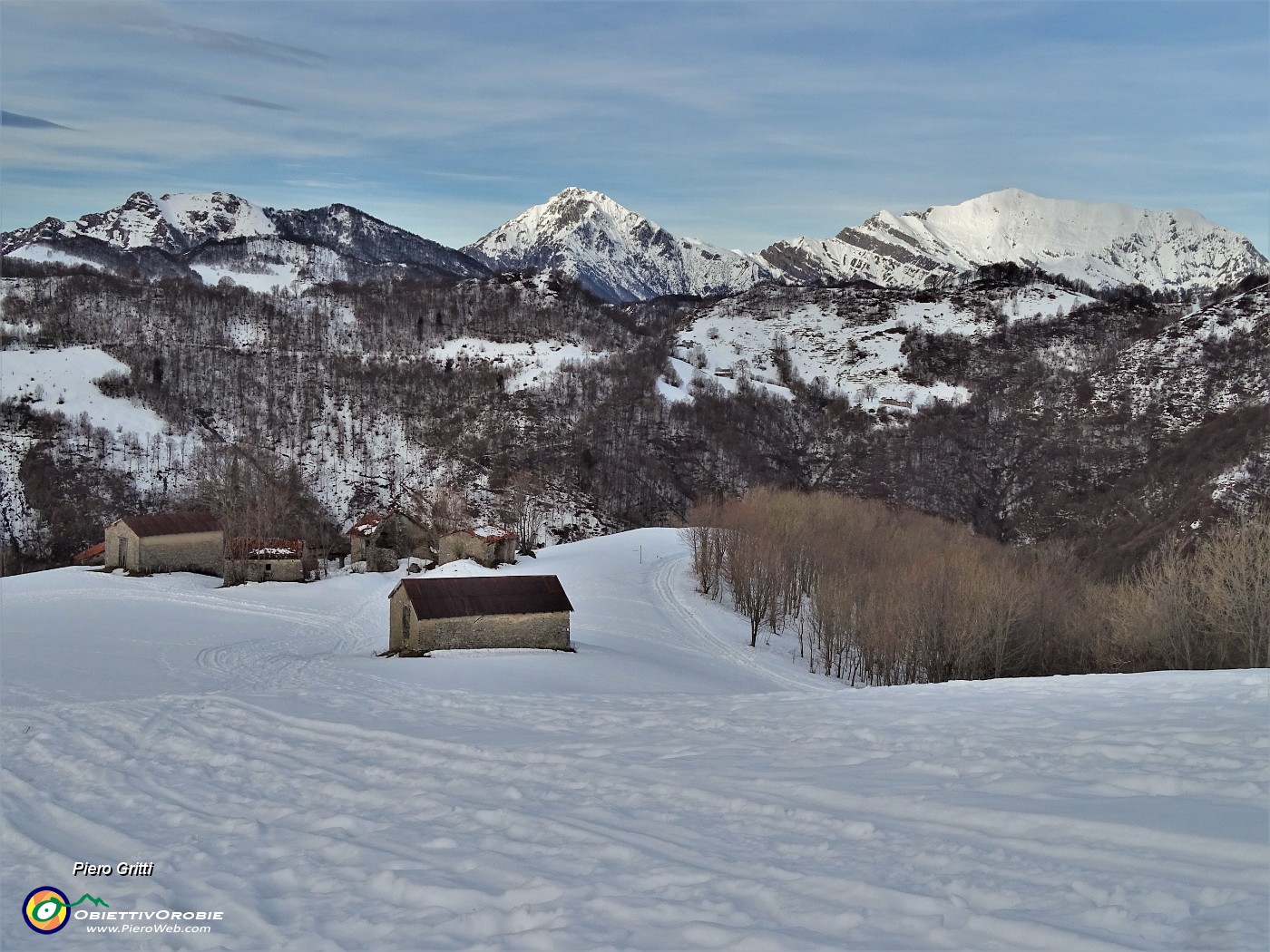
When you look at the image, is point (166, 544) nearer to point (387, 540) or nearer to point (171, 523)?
point (171, 523)

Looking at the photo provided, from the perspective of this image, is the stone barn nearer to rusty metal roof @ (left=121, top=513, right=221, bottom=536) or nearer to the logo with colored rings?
the logo with colored rings

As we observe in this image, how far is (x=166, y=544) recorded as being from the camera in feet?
185

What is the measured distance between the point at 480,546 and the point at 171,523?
18157 millimetres

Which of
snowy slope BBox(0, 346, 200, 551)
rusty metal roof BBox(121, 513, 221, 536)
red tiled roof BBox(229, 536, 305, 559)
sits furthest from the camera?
snowy slope BBox(0, 346, 200, 551)

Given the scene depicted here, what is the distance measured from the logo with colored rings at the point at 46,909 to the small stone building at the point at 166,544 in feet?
172

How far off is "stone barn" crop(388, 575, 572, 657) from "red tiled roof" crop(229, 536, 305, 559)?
25.0 metres

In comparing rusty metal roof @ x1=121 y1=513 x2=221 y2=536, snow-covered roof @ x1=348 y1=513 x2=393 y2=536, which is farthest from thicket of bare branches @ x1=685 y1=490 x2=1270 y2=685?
rusty metal roof @ x1=121 y1=513 x2=221 y2=536

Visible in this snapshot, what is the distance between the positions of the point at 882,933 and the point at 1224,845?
311cm

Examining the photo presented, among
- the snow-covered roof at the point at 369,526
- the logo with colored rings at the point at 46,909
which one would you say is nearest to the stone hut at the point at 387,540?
the snow-covered roof at the point at 369,526

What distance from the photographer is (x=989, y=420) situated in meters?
147

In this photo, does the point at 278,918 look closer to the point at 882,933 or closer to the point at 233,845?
the point at 233,845

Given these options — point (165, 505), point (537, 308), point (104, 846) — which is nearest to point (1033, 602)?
point (104, 846)

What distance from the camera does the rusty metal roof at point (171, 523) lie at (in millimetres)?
55812

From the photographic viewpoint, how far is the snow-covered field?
7059 millimetres
